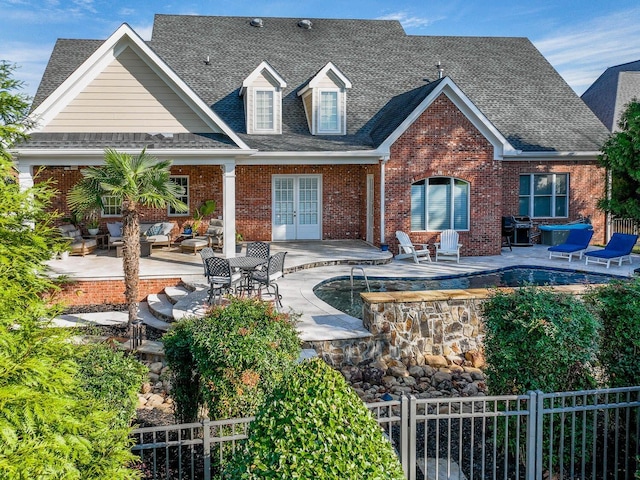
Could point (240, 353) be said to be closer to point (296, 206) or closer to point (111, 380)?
point (111, 380)

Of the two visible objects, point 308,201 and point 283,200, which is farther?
point 308,201

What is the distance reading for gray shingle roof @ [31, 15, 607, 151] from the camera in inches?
824

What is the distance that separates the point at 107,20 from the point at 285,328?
34236 mm

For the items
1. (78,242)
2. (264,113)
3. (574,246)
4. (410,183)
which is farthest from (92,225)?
(574,246)

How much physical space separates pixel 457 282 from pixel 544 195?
8.98 m

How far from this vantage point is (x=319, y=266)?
53.5 ft

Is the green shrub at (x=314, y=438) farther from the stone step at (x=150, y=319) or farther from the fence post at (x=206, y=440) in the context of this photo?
the stone step at (x=150, y=319)

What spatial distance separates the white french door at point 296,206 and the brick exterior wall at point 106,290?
781cm

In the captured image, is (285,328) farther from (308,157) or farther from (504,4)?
(504,4)

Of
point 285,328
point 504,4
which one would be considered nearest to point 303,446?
point 285,328

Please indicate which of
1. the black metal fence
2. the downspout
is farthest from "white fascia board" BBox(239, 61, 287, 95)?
the black metal fence

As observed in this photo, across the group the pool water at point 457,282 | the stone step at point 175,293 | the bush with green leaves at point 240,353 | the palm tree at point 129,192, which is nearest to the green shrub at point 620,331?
the bush with green leaves at point 240,353

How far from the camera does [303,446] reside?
11.8 ft

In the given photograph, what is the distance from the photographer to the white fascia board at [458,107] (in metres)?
17.7
